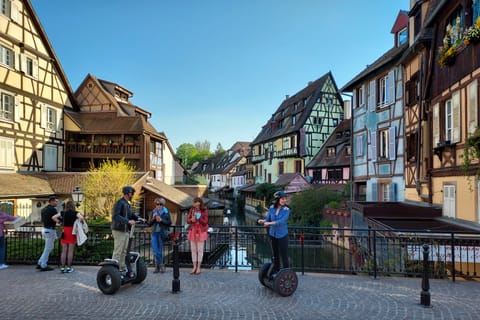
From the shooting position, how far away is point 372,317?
16.6ft

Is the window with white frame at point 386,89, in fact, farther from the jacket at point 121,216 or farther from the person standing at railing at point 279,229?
the jacket at point 121,216

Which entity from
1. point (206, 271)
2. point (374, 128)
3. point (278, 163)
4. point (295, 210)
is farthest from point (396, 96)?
point (278, 163)

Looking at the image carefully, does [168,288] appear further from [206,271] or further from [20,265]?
[20,265]

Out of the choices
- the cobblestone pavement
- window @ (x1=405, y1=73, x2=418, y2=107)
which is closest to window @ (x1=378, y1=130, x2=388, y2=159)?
window @ (x1=405, y1=73, x2=418, y2=107)

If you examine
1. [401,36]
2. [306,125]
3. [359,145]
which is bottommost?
[359,145]

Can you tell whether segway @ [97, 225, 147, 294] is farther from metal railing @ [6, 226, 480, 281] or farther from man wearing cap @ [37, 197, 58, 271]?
man wearing cap @ [37, 197, 58, 271]

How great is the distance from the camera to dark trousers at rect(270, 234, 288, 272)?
20.4 feet

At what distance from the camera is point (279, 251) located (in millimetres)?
6305

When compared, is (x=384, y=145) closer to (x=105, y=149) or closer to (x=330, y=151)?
(x=330, y=151)

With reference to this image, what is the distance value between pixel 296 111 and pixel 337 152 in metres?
9.93

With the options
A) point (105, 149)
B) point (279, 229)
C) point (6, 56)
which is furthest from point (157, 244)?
point (105, 149)

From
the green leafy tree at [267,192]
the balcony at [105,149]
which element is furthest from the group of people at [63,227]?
the green leafy tree at [267,192]

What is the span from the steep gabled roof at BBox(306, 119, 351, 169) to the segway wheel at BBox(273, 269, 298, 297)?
2541 centimetres

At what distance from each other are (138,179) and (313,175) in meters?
18.9
